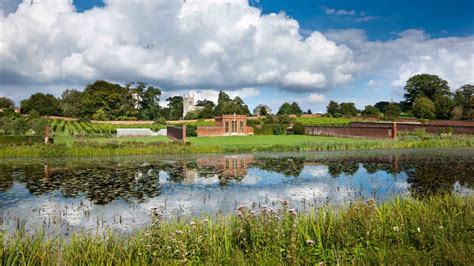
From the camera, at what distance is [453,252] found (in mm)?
4211

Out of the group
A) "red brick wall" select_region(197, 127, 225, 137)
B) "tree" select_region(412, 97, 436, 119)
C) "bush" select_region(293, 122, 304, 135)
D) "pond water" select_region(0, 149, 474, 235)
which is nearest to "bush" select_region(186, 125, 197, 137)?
"red brick wall" select_region(197, 127, 225, 137)

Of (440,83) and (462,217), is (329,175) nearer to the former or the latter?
(462,217)

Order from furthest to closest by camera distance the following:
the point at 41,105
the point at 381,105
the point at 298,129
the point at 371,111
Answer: the point at 381,105, the point at 41,105, the point at 371,111, the point at 298,129

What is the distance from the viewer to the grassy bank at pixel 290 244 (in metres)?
4.42

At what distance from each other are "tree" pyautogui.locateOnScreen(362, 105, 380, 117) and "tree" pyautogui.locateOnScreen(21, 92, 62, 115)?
201ft

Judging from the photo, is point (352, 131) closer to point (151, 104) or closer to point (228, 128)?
point (228, 128)

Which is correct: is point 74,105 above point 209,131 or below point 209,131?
above

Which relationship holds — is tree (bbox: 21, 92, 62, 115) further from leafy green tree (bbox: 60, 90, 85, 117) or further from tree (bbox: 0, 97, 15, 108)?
tree (bbox: 0, 97, 15, 108)

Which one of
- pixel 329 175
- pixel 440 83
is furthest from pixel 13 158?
pixel 440 83

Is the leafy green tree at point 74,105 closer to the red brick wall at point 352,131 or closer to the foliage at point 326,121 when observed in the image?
the foliage at point 326,121

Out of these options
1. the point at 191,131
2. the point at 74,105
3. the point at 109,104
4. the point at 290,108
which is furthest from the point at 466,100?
the point at 74,105

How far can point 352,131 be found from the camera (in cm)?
4131

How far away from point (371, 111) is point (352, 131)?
31111mm

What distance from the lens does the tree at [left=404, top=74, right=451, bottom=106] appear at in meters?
72.6
